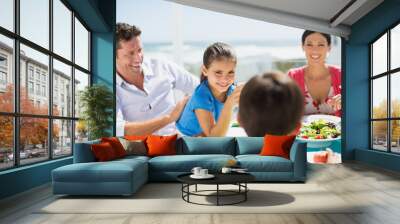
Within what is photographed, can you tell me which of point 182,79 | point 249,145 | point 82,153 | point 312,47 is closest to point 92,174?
point 82,153

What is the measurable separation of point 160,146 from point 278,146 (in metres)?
1.92

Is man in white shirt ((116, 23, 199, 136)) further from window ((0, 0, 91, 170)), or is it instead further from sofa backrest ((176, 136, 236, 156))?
sofa backrest ((176, 136, 236, 156))

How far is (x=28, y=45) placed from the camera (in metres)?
5.62

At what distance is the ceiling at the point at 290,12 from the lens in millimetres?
8219

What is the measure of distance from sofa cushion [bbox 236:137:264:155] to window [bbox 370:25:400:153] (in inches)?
112

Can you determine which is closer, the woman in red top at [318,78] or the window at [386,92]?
the window at [386,92]

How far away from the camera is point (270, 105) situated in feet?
27.6

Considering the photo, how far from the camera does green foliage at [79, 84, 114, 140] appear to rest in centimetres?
768

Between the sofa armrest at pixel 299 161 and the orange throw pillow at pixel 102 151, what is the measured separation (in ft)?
8.89

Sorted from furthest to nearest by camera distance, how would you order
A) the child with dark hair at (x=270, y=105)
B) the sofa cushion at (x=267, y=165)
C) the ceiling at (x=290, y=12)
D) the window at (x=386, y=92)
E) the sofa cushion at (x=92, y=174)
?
the child with dark hair at (x=270, y=105)
the ceiling at (x=290, y=12)
the window at (x=386, y=92)
the sofa cushion at (x=267, y=165)
the sofa cushion at (x=92, y=174)

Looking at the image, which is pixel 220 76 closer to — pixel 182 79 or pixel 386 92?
pixel 182 79

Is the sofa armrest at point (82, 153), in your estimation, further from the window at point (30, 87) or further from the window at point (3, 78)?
the window at point (3, 78)

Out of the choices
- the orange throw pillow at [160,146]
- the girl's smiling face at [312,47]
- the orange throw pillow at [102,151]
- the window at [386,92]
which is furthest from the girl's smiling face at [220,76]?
the orange throw pillow at [102,151]

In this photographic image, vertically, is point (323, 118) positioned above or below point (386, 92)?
below
